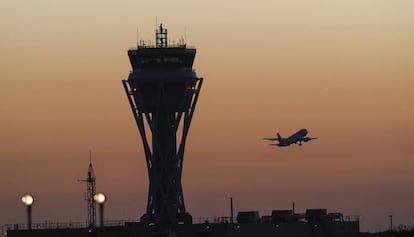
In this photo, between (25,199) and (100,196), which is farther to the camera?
(25,199)

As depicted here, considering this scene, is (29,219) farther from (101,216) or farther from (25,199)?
(101,216)

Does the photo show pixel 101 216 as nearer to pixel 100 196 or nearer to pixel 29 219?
pixel 100 196

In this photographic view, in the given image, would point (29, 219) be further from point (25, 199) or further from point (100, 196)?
point (100, 196)

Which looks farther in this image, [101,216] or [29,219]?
[29,219]

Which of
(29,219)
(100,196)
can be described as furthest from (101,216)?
(29,219)

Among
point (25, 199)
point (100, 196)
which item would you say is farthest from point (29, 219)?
point (100, 196)
